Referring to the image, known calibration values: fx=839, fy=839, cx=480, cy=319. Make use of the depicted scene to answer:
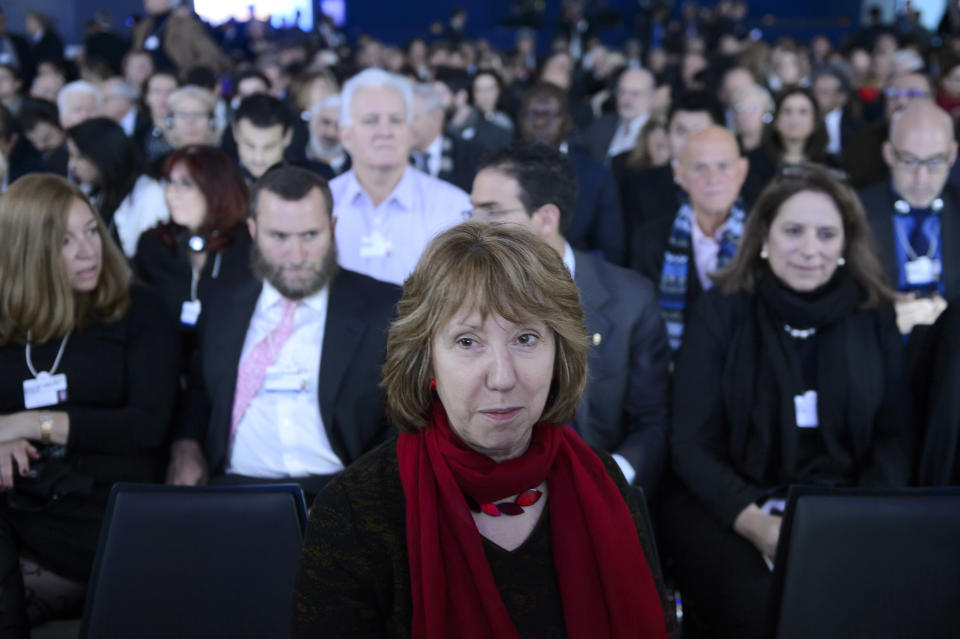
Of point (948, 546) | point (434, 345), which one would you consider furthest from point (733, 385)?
point (434, 345)

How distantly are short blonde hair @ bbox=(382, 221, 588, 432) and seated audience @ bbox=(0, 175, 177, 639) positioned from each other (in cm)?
139

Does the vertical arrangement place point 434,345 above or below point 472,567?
above

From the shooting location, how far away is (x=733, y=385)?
2.67 metres

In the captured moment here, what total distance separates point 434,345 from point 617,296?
Answer: 138cm

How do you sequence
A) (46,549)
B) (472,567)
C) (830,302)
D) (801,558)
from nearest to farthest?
(472,567)
(801,558)
(46,549)
(830,302)

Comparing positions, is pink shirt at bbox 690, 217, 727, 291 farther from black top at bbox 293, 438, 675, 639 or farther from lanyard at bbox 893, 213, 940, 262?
black top at bbox 293, 438, 675, 639

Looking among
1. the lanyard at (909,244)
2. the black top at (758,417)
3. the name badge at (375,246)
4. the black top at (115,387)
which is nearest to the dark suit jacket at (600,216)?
the name badge at (375,246)

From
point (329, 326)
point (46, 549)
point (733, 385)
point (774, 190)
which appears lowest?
point (46, 549)

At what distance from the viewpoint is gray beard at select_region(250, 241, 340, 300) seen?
8.80 feet

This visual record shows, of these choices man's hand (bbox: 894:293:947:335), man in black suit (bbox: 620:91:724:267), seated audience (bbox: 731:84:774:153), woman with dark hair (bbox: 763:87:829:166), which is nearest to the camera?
man's hand (bbox: 894:293:947:335)

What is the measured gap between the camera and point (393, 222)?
3.73 metres

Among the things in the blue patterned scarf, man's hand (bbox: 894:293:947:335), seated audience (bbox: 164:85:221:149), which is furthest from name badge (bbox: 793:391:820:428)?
seated audience (bbox: 164:85:221:149)

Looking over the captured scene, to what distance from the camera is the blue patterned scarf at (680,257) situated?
362 cm

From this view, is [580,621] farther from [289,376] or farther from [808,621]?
[289,376]
